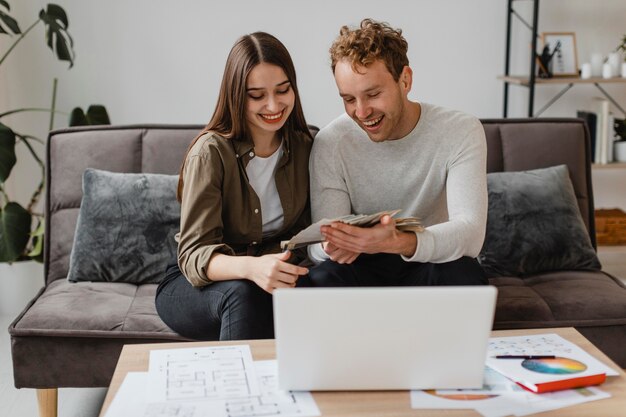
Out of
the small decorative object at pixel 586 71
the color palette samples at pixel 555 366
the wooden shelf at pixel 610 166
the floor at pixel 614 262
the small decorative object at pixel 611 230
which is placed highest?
the small decorative object at pixel 586 71

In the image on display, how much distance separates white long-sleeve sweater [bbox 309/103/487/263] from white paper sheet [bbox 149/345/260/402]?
1.81ft

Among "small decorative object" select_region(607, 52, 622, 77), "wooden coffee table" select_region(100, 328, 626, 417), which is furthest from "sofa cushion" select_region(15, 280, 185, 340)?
"small decorative object" select_region(607, 52, 622, 77)

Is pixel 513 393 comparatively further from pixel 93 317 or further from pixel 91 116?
pixel 91 116

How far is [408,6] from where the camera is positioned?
3.53 metres

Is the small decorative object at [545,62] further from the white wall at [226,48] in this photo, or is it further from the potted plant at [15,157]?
the potted plant at [15,157]

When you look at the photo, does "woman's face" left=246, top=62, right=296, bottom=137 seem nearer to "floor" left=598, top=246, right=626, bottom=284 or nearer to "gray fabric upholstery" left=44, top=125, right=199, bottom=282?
"gray fabric upholstery" left=44, top=125, right=199, bottom=282

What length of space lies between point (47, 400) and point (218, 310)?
2.04 ft

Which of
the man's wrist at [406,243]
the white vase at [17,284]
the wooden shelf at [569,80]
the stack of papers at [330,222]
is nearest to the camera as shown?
the stack of papers at [330,222]

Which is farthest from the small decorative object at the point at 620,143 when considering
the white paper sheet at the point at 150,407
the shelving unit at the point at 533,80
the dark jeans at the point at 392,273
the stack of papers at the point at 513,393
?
the white paper sheet at the point at 150,407

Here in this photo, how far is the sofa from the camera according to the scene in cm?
209

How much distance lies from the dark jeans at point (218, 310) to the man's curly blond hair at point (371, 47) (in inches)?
23.7

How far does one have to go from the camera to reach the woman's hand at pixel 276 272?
5.78ft

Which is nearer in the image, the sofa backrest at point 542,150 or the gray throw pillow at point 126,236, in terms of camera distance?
the gray throw pillow at point 126,236

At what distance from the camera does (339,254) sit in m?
1.88
